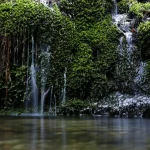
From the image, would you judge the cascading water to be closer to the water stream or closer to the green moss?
the water stream

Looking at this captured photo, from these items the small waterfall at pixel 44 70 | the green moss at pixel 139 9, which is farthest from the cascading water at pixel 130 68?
the small waterfall at pixel 44 70

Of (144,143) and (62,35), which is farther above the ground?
(62,35)

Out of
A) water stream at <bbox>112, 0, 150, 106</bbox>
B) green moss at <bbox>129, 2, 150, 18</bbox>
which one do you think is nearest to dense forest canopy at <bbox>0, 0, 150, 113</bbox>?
green moss at <bbox>129, 2, 150, 18</bbox>

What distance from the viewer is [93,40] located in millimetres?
17953

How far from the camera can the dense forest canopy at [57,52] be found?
16.8 metres

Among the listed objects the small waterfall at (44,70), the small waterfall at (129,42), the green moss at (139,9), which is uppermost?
the green moss at (139,9)

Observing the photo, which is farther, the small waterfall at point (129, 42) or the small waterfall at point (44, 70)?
the small waterfall at point (129, 42)

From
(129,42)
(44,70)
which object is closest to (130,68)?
(129,42)

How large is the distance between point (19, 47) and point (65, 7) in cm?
363

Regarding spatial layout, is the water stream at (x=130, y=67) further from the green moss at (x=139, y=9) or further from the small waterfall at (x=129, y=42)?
the green moss at (x=139, y=9)

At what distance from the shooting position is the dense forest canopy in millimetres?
16812

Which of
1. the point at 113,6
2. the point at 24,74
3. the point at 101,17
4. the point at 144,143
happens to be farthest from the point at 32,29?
the point at 144,143

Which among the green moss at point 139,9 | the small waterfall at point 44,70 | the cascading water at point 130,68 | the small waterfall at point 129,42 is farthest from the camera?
the green moss at point 139,9

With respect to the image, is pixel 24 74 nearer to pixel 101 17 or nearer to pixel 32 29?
pixel 32 29
